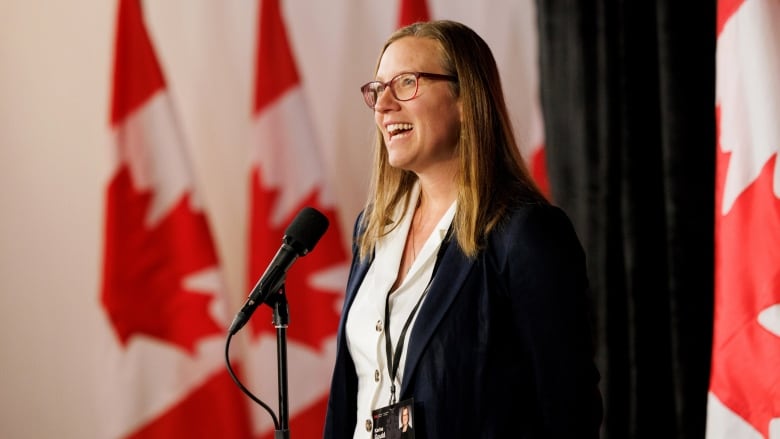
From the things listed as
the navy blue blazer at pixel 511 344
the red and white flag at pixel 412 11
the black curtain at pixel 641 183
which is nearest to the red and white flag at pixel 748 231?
the black curtain at pixel 641 183

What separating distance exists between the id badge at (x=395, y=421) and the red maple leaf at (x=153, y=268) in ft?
7.34

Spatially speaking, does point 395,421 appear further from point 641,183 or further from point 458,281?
point 641,183

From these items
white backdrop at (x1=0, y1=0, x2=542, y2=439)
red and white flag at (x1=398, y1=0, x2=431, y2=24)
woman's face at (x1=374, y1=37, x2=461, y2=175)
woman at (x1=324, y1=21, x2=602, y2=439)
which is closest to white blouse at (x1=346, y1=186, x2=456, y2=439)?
woman at (x1=324, y1=21, x2=602, y2=439)

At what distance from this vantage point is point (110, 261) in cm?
383

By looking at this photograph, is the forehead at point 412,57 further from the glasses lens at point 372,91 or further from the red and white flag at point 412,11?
the red and white flag at point 412,11

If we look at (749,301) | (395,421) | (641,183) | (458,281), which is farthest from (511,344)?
(641,183)

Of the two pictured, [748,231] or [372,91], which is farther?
[748,231]

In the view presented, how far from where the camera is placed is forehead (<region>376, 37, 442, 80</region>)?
1942mm

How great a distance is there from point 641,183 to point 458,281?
5.62 ft

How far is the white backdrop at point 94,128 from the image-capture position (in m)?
4.14

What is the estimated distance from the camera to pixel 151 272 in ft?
12.8

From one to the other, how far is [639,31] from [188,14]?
2137 mm

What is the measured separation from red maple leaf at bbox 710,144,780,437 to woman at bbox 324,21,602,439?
826 millimetres

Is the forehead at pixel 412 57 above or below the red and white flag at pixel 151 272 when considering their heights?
above
